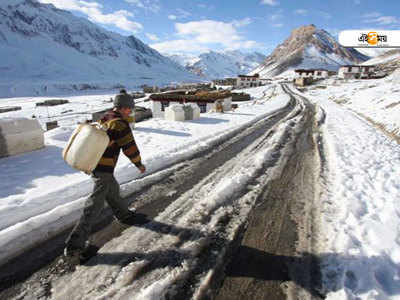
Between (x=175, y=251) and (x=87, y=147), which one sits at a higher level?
(x=87, y=147)

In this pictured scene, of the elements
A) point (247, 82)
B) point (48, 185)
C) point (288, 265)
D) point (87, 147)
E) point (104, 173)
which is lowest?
point (288, 265)

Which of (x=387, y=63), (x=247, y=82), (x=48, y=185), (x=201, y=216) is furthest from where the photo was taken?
(x=387, y=63)

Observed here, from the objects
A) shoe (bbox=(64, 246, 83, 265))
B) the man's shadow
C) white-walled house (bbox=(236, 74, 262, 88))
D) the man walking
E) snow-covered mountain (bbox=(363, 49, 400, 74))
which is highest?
snow-covered mountain (bbox=(363, 49, 400, 74))

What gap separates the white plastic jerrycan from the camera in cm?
285

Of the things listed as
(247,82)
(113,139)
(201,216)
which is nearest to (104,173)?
(113,139)

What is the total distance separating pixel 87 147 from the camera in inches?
112

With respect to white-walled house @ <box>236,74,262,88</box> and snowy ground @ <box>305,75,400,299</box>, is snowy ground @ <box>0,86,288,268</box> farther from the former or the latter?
white-walled house @ <box>236,74,262,88</box>

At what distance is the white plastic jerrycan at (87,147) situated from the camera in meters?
2.85

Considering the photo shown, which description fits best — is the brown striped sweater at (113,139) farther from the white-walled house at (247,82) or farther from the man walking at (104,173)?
the white-walled house at (247,82)

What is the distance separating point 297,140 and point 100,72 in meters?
199

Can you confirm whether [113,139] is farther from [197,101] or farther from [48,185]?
[197,101]

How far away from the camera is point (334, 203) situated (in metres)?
4.32

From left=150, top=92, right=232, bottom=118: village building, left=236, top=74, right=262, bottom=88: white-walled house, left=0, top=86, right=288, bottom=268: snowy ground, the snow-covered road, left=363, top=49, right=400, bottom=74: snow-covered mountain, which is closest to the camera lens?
the snow-covered road

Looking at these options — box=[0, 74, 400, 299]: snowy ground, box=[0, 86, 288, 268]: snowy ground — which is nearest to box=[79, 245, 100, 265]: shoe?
box=[0, 74, 400, 299]: snowy ground
